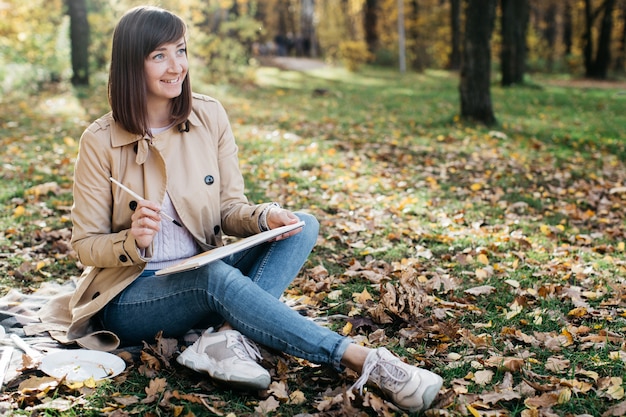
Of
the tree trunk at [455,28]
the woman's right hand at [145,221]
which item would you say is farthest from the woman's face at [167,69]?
the tree trunk at [455,28]

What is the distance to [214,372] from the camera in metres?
2.53

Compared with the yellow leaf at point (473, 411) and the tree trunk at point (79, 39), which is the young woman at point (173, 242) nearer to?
the yellow leaf at point (473, 411)

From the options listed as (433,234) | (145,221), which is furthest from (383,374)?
(433,234)

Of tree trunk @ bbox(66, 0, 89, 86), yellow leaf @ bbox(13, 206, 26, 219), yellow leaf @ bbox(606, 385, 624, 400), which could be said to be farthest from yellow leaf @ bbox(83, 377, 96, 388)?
tree trunk @ bbox(66, 0, 89, 86)

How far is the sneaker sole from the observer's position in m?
2.46

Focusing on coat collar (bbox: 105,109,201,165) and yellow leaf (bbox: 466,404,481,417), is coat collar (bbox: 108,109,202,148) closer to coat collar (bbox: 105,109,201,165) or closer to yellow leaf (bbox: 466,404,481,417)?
coat collar (bbox: 105,109,201,165)

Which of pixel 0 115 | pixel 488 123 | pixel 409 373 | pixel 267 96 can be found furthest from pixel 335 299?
pixel 267 96

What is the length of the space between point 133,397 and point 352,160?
16.6ft

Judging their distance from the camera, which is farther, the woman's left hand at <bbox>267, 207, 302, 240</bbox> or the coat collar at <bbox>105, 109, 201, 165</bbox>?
the woman's left hand at <bbox>267, 207, 302, 240</bbox>

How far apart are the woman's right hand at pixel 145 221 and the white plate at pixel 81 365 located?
557 millimetres

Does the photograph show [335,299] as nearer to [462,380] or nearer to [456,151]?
[462,380]

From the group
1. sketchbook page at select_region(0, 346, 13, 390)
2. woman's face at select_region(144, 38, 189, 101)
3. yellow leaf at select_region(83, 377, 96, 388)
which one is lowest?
yellow leaf at select_region(83, 377, 96, 388)

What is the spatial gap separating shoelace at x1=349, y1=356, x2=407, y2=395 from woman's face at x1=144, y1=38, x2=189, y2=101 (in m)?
1.44

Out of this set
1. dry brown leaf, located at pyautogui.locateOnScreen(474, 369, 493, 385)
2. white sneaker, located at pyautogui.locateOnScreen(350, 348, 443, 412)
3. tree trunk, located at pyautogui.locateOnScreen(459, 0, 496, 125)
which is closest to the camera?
white sneaker, located at pyautogui.locateOnScreen(350, 348, 443, 412)
